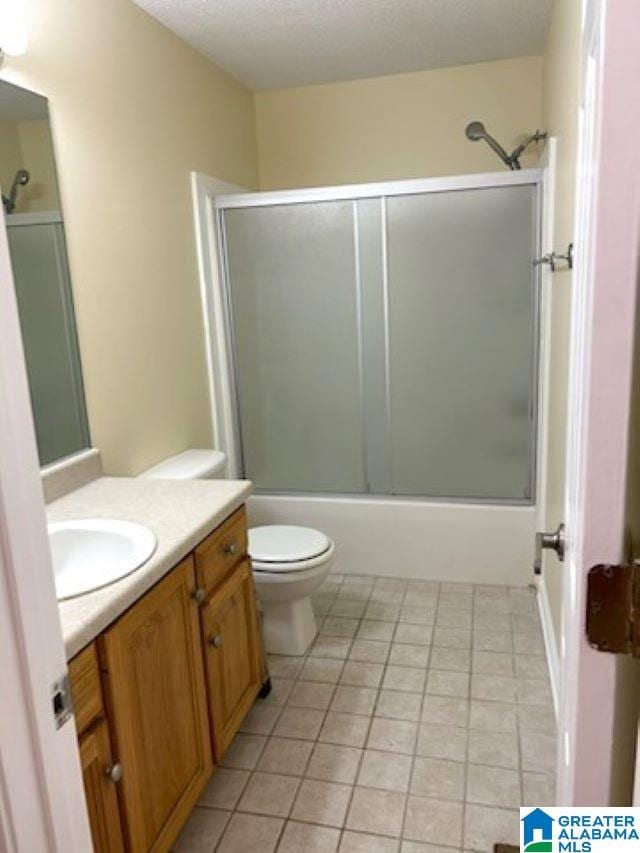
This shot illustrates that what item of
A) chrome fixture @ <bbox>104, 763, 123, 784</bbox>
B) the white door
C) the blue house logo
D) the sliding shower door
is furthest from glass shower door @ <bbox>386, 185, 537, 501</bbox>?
the blue house logo

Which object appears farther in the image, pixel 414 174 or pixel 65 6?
pixel 414 174

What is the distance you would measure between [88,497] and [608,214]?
1673 mm

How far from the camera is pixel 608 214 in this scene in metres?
0.53

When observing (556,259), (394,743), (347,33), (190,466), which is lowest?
(394,743)

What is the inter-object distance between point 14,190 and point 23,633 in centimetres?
149

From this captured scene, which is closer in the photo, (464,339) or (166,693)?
(166,693)

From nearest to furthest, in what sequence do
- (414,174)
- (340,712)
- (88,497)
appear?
1. (88,497)
2. (340,712)
3. (414,174)

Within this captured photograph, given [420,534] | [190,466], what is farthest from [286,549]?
[420,534]

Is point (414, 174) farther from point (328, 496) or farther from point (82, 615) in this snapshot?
point (82, 615)

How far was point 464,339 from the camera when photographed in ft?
9.16

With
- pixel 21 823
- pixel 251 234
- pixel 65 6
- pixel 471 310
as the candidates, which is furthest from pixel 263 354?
pixel 21 823

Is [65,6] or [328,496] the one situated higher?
[65,6]

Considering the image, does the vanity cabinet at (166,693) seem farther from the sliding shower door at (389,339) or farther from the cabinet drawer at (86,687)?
the sliding shower door at (389,339)

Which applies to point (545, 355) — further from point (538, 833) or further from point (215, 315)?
point (538, 833)
